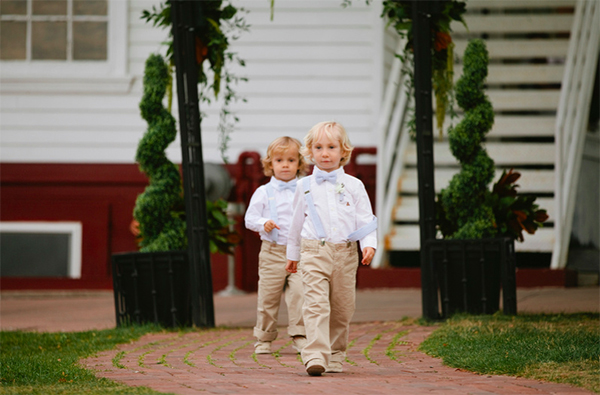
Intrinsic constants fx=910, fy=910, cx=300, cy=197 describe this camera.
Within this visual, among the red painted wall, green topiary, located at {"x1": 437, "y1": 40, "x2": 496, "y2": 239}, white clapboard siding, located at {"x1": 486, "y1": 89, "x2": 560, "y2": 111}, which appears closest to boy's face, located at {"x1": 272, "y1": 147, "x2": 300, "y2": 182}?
green topiary, located at {"x1": 437, "y1": 40, "x2": 496, "y2": 239}

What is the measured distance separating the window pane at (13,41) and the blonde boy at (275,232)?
6.38m

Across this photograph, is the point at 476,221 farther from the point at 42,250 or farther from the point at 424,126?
the point at 42,250

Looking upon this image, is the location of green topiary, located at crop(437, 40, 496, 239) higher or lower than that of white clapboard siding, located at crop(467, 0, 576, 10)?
lower

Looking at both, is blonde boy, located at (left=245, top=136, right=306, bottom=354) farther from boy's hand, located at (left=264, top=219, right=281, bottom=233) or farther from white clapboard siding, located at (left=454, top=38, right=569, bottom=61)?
white clapboard siding, located at (left=454, top=38, right=569, bottom=61)

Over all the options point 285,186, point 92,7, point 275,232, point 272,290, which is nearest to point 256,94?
point 92,7

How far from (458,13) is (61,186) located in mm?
5927

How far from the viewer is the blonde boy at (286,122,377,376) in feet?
16.2

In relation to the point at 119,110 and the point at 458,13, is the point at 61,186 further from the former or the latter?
the point at 458,13

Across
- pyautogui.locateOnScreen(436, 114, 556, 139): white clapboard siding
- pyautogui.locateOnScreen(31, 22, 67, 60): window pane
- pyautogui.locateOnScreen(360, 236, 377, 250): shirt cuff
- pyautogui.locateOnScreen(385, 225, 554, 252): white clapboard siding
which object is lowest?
pyautogui.locateOnScreen(385, 225, 554, 252): white clapboard siding

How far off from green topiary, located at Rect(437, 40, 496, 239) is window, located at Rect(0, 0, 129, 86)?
5292 mm

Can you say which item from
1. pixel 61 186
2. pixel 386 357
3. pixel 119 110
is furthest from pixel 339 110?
pixel 386 357

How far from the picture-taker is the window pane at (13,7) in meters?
11.5

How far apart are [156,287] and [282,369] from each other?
95.3 inches

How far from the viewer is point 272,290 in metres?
6.09
